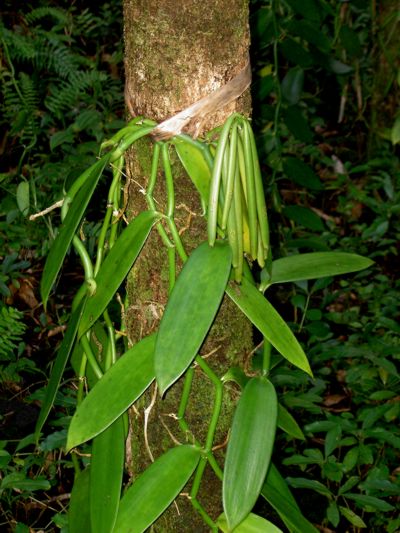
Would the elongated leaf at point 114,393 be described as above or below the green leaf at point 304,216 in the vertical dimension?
above

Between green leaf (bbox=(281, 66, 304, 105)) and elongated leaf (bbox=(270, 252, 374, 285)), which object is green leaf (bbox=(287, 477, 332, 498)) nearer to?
elongated leaf (bbox=(270, 252, 374, 285))

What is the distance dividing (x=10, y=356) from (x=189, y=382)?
836 mm

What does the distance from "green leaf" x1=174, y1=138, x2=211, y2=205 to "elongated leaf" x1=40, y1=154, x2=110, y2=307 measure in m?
0.08

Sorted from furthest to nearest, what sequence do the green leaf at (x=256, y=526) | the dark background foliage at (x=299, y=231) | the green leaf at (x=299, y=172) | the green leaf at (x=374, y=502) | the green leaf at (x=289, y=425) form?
the green leaf at (x=299, y=172)
the dark background foliage at (x=299, y=231)
the green leaf at (x=374, y=502)
the green leaf at (x=289, y=425)
the green leaf at (x=256, y=526)

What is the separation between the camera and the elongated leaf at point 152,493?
752mm

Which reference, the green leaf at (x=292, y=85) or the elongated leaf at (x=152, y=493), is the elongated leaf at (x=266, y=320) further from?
the green leaf at (x=292, y=85)

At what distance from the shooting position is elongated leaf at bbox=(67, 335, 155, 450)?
0.74m

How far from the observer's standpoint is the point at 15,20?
2.95 metres

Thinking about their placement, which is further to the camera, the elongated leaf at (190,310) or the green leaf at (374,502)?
the green leaf at (374,502)

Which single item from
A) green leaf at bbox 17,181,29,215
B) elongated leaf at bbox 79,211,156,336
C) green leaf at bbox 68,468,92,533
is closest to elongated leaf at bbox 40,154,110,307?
elongated leaf at bbox 79,211,156,336

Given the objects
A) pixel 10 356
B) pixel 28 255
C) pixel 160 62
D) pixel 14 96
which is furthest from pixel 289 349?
pixel 14 96

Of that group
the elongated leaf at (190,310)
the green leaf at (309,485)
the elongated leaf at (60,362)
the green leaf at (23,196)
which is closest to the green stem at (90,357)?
the elongated leaf at (60,362)

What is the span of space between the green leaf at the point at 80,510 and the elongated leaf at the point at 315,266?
0.35 m

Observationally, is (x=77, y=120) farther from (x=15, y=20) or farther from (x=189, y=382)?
(x=189, y=382)
